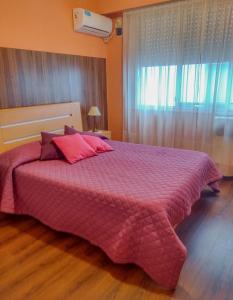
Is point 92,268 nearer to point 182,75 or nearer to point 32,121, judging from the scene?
point 32,121

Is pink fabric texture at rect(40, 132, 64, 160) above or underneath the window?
underneath

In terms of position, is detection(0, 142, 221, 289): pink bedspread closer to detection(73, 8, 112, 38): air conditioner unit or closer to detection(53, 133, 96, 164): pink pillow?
detection(53, 133, 96, 164): pink pillow

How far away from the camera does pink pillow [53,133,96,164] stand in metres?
2.61

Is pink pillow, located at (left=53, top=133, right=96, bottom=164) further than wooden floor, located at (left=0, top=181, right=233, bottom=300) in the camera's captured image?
Yes

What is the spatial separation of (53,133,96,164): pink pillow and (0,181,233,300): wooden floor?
2.55 ft

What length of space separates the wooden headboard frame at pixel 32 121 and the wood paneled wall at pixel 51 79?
0.37 feet

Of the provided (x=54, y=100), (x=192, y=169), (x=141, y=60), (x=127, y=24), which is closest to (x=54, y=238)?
(x=192, y=169)

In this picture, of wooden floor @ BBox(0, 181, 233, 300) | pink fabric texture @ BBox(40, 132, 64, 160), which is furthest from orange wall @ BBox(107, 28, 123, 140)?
wooden floor @ BBox(0, 181, 233, 300)

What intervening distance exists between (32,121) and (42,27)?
4.03ft

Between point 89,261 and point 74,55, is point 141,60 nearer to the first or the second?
point 74,55

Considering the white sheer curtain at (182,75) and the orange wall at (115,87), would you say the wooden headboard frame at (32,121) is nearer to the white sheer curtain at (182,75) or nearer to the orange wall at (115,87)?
the orange wall at (115,87)

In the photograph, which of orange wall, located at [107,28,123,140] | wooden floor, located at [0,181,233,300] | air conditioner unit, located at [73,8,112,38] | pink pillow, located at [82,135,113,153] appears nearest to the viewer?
wooden floor, located at [0,181,233,300]

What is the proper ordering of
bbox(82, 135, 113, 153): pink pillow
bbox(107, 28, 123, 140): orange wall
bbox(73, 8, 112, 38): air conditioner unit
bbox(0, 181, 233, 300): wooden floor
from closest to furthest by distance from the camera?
bbox(0, 181, 233, 300): wooden floor
bbox(82, 135, 113, 153): pink pillow
bbox(73, 8, 112, 38): air conditioner unit
bbox(107, 28, 123, 140): orange wall

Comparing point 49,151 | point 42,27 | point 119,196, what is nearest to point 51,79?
point 42,27
